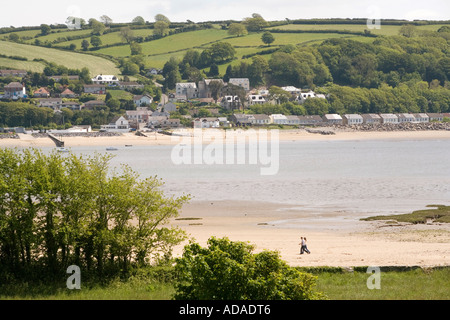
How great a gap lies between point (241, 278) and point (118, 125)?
12353 cm

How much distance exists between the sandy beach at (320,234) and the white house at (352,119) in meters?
114

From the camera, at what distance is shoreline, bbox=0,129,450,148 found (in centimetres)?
11619

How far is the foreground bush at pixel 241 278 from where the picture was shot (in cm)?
1853

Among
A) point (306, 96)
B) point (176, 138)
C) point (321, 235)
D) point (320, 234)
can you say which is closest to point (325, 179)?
point (320, 234)

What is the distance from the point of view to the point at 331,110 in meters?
167

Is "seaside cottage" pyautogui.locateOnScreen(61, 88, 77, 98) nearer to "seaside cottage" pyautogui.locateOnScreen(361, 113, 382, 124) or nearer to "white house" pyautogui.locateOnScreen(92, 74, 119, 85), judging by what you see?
"white house" pyautogui.locateOnScreen(92, 74, 119, 85)

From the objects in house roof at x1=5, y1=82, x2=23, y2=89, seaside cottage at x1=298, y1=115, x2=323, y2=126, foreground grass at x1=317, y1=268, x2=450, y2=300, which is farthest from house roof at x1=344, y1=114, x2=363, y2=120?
foreground grass at x1=317, y1=268, x2=450, y2=300

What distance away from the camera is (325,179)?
64562mm

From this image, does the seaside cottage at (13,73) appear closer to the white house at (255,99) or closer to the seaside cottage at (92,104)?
the seaside cottage at (92,104)

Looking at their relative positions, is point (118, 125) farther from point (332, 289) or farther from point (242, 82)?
point (332, 289)

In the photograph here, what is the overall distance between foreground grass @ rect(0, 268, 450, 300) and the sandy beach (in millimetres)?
1914

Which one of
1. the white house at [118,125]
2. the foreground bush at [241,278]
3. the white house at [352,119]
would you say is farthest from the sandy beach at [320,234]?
the white house at [352,119]
